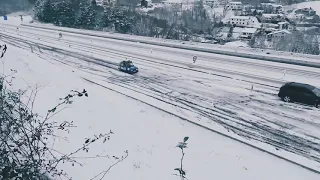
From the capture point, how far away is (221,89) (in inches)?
979

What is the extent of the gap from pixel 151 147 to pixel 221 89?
44.5ft

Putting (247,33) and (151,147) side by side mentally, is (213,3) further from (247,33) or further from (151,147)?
(151,147)

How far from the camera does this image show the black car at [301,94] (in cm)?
2034

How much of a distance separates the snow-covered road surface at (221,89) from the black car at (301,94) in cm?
68

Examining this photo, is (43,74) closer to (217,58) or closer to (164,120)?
(164,120)

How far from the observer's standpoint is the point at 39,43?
53.4 m

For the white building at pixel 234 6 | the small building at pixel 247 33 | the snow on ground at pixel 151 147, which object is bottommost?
the snow on ground at pixel 151 147

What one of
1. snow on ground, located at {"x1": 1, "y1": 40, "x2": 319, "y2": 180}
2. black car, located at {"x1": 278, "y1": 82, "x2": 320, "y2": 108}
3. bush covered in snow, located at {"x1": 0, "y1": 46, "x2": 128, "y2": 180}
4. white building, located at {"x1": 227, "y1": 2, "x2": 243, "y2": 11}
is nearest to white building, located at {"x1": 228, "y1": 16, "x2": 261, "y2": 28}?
white building, located at {"x1": 227, "y1": 2, "x2": 243, "y2": 11}

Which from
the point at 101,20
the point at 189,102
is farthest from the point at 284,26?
the point at 189,102

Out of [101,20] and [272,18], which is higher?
[272,18]

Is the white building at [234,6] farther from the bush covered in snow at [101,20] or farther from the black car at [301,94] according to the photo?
the black car at [301,94]

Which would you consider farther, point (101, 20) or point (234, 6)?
point (234, 6)

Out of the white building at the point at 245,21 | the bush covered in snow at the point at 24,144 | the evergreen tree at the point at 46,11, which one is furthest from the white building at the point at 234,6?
→ the bush covered in snow at the point at 24,144

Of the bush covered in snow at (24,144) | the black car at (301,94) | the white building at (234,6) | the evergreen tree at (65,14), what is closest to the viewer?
the bush covered in snow at (24,144)
